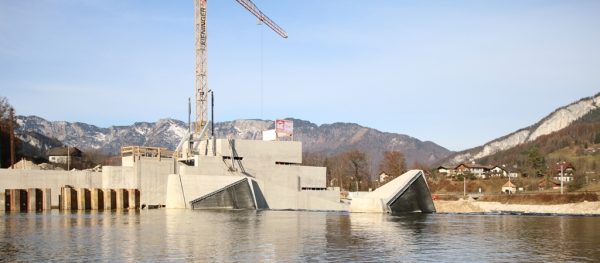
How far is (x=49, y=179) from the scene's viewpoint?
3123 inches

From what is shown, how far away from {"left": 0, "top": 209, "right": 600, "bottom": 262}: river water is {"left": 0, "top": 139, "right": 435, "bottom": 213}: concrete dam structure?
28.2m

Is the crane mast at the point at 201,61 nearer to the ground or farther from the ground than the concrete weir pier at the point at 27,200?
farther from the ground


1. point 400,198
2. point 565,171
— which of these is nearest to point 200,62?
point 400,198

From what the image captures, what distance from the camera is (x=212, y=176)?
77375 millimetres

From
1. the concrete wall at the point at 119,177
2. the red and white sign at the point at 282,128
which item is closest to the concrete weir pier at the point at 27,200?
the concrete wall at the point at 119,177

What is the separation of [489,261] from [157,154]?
213 ft

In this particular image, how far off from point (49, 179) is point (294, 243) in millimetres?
55728

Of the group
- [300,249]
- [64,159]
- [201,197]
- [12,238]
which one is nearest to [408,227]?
[300,249]

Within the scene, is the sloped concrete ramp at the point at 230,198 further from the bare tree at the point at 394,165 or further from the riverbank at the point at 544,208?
the bare tree at the point at 394,165

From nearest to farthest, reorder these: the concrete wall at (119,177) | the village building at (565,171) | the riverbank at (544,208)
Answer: the riverbank at (544,208) < the concrete wall at (119,177) < the village building at (565,171)

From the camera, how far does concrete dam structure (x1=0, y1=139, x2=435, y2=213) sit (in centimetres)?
7650

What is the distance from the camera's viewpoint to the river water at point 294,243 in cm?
2720

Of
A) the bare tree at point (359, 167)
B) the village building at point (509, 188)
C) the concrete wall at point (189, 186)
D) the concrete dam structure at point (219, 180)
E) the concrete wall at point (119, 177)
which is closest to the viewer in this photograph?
the concrete wall at point (189, 186)

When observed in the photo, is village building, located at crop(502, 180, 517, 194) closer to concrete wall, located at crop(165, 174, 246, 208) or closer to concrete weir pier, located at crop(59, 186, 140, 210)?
concrete wall, located at crop(165, 174, 246, 208)
